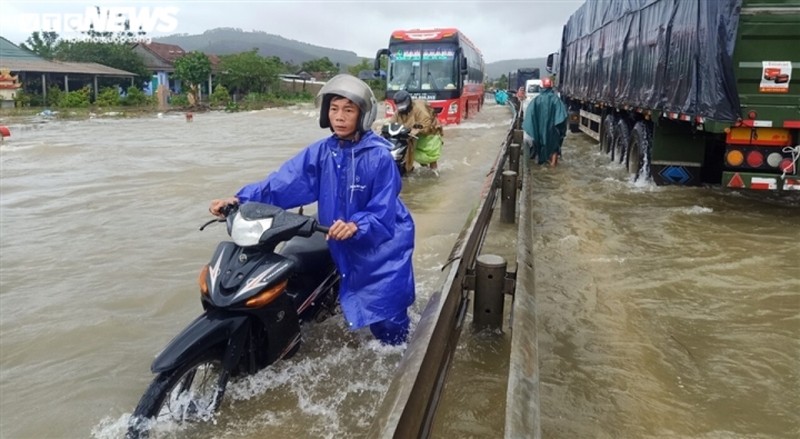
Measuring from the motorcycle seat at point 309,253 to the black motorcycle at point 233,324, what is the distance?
10.5 inches

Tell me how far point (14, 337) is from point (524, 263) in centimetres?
351

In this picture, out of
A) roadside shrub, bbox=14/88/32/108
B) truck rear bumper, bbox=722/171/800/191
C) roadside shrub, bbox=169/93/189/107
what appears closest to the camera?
truck rear bumper, bbox=722/171/800/191

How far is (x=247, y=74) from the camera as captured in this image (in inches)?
2024

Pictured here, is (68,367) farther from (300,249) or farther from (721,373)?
(721,373)

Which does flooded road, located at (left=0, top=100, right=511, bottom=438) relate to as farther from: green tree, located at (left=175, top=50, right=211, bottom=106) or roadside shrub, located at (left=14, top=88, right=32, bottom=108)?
green tree, located at (left=175, top=50, right=211, bottom=106)

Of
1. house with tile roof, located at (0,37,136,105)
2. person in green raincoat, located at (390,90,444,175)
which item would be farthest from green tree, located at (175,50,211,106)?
person in green raincoat, located at (390,90,444,175)

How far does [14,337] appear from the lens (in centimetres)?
430

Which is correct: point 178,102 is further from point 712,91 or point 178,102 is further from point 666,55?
point 712,91

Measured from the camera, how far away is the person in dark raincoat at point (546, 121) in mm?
10546

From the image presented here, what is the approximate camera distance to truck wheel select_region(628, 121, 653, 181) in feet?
29.0

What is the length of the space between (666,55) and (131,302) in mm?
6754

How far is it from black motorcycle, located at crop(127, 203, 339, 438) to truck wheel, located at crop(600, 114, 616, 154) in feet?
31.9

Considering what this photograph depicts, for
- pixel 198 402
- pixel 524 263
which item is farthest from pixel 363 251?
pixel 198 402

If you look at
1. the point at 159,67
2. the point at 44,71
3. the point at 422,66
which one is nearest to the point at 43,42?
the point at 159,67
